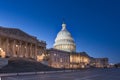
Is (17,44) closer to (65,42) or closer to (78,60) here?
(78,60)

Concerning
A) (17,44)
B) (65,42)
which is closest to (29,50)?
(17,44)

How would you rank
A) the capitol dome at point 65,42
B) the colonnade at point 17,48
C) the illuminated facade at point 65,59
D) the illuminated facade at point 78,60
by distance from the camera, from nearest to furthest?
the colonnade at point 17,48 → the illuminated facade at point 65,59 → the illuminated facade at point 78,60 → the capitol dome at point 65,42

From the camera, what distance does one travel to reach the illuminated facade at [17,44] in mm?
73994

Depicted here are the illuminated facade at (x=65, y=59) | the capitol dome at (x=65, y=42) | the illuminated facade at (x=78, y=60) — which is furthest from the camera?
the capitol dome at (x=65, y=42)


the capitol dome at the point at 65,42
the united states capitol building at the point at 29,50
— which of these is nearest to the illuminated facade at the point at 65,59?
the united states capitol building at the point at 29,50

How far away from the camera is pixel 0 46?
73.0 metres

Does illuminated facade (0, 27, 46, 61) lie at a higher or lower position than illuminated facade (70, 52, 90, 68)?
higher

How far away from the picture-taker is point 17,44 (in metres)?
81.8

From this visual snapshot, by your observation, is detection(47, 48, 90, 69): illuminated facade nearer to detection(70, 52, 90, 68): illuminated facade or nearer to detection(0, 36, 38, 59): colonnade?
detection(70, 52, 90, 68): illuminated facade

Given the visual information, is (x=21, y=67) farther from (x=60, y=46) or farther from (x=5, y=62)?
(x=60, y=46)

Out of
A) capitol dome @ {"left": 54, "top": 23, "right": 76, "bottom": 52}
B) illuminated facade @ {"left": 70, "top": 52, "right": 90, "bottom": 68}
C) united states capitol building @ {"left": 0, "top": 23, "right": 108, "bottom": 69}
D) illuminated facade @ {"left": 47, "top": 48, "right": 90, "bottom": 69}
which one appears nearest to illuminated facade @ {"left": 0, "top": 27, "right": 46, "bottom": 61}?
united states capitol building @ {"left": 0, "top": 23, "right": 108, "bottom": 69}

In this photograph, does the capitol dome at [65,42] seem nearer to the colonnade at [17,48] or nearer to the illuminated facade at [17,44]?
the illuminated facade at [17,44]

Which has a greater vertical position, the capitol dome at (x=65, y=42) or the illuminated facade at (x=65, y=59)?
the capitol dome at (x=65, y=42)

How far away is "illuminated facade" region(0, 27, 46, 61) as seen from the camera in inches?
2913
